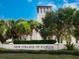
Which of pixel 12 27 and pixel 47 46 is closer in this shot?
pixel 47 46

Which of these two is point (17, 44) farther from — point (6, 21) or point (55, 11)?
point (6, 21)

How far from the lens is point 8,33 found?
52.0m

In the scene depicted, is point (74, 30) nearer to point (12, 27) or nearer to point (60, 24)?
point (60, 24)

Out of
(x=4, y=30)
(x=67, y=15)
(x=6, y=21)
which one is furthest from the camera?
(x=6, y=21)

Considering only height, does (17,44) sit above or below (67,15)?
below

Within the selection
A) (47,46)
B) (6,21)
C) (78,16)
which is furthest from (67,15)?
(6,21)

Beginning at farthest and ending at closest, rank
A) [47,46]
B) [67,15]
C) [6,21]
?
[6,21], [67,15], [47,46]

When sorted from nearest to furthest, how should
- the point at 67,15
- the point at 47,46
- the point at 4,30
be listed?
the point at 47,46 < the point at 67,15 < the point at 4,30

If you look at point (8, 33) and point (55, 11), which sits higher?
point (55, 11)

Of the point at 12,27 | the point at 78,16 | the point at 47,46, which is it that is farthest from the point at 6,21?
the point at 47,46

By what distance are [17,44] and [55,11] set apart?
10155 millimetres

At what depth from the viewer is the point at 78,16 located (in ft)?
156

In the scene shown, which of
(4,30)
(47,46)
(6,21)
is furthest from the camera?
(6,21)

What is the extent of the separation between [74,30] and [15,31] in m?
10.8
